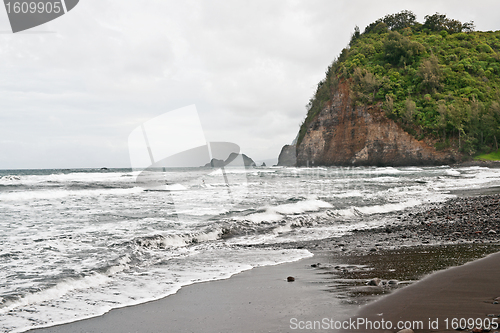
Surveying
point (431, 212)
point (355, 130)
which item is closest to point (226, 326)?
point (431, 212)

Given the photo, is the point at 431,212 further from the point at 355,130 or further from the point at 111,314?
the point at 355,130

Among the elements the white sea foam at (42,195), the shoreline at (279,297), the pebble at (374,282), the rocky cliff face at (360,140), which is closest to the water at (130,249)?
the shoreline at (279,297)

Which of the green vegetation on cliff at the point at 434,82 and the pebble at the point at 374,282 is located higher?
the green vegetation on cliff at the point at 434,82

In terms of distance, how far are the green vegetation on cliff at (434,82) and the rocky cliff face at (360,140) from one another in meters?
1.42

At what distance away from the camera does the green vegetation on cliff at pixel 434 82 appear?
4738 cm

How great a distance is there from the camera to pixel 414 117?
164 ft

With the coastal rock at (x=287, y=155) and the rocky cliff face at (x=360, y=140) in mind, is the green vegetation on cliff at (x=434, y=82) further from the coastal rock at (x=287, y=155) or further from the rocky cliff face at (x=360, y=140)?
the coastal rock at (x=287, y=155)

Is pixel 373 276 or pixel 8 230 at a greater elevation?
pixel 8 230

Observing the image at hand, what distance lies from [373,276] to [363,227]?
14.4 feet

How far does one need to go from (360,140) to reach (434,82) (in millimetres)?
14953

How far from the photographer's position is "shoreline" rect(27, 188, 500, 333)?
9.14 ft

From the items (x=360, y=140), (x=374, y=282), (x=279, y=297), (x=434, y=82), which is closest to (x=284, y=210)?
(x=374, y=282)

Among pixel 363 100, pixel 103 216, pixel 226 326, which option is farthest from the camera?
pixel 363 100

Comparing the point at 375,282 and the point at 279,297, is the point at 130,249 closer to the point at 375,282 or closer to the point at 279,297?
the point at 279,297
